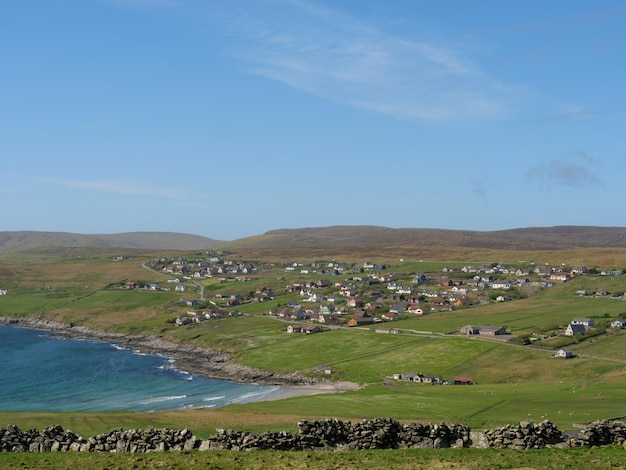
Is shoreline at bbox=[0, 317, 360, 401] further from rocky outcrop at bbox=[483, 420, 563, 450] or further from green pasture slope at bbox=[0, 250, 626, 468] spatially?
rocky outcrop at bbox=[483, 420, 563, 450]

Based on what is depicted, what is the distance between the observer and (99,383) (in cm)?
11719

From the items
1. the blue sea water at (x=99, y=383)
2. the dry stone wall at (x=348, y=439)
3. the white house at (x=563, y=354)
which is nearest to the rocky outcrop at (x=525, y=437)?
the dry stone wall at (x=348, y=439)

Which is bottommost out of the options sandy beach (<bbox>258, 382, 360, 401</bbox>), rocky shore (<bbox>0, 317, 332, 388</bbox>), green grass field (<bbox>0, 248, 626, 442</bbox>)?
rocky shore (<bbox>0, 317, 332, 388</bbox>)

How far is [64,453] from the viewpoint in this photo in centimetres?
2734

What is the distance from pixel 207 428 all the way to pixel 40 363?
95453 mm

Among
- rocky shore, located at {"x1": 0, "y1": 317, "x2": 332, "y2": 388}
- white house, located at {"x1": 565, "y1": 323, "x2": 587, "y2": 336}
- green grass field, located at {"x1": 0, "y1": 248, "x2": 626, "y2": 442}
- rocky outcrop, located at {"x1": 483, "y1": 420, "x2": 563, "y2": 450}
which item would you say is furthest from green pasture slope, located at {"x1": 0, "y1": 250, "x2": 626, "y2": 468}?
white house, located at {"x1": 565, "y1": 323, "x2": 587, "y2": 336}

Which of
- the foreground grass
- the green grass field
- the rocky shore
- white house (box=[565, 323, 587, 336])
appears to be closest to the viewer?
the foreground grass

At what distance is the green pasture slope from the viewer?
64.4 m

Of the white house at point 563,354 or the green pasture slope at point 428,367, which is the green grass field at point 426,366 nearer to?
the green pasture slope at point 428,367

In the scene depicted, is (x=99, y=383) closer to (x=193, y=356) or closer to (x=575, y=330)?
(x=193, y=356)

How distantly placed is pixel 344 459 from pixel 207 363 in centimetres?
11685

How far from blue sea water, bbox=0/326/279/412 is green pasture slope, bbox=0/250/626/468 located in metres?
16.5

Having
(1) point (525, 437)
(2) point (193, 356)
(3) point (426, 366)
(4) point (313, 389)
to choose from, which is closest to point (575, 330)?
(3) point (426, 366)

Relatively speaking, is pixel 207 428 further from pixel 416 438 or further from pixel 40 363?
pixel 40 363
